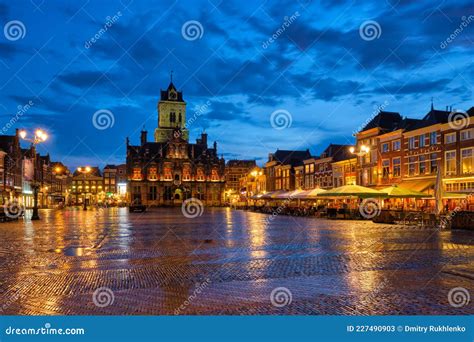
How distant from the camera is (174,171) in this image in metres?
120

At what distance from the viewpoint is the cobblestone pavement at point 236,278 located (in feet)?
25.0

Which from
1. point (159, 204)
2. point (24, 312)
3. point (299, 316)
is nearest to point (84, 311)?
point (24, 312)

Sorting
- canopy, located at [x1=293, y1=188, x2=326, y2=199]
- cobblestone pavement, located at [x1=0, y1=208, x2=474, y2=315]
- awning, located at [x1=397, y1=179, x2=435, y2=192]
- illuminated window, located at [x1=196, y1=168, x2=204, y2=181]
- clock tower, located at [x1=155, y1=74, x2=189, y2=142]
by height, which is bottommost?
cobblestone pavement, located at [x1=0, y1=208, x2=474, y2=315]

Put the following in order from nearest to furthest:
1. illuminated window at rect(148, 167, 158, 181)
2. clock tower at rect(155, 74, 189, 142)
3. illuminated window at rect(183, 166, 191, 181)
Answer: illuminated window at rect(148, 167, 158, 181), illuminated window at rect(183, 166, 191, 181), clock tower at rect(155, 74, 189, 142)

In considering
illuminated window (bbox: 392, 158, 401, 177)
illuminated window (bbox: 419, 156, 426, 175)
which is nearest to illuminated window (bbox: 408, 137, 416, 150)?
illuminated window (bbox: 419, 156, 426, 175)

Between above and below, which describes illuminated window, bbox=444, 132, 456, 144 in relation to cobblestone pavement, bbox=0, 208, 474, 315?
above

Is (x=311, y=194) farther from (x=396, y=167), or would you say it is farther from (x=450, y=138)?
(x=396, y=167)

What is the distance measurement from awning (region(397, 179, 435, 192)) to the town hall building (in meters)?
77.5

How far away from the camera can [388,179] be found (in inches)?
1971

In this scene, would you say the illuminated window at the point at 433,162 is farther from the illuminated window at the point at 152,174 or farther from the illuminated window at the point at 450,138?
the illuminated window at the point at 152,174

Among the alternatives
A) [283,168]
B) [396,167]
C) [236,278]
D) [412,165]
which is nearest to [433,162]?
[412,165]

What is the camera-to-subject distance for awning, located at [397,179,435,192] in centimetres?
4122

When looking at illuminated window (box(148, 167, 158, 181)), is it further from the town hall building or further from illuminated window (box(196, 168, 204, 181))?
illuminated window (box(196, 168, 204, 181))

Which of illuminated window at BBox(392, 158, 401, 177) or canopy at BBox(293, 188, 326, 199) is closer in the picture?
canopy at BBox(293, 188, 326, 199)
